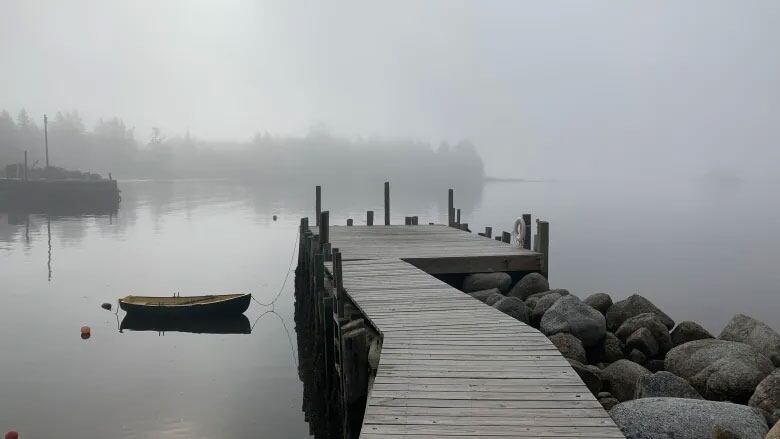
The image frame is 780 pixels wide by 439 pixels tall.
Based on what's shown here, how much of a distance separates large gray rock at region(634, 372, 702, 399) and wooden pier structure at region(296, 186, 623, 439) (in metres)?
1.50

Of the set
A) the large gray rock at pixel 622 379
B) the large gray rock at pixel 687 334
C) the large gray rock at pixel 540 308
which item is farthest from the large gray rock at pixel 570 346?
the large gray rock at pixel 687 334

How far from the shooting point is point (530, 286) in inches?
697

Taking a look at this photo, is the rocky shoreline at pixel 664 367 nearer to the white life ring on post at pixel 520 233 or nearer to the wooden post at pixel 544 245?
the wooden post at pixel 544 245

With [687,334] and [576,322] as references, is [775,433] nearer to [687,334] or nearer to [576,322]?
[576,322]

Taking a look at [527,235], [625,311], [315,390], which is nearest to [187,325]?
[315,390]

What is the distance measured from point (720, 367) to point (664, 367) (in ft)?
6.39

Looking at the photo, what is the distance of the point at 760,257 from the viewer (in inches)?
1874

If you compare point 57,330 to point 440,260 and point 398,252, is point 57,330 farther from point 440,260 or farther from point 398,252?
point 440,260

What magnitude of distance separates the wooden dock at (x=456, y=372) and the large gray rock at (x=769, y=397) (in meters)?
2.80

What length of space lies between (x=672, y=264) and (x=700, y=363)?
36.1 m

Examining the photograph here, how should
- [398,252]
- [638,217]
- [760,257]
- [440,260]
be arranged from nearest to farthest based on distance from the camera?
[440,260], [398,252], [760,257], [638,217]

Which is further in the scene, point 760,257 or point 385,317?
point 760,257

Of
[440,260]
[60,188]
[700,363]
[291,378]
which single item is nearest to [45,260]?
[291,378]

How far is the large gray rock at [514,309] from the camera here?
45.1 ft
